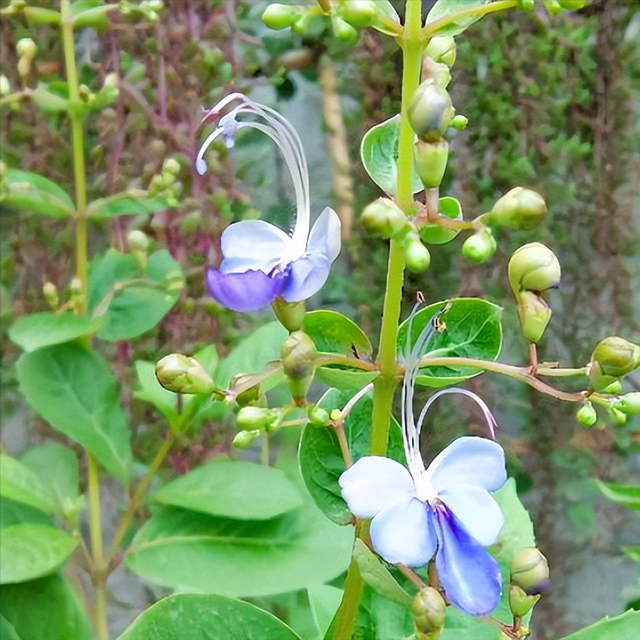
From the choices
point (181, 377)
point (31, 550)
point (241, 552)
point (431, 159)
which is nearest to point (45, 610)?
point (31, 550)

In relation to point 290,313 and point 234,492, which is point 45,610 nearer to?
point 234,492

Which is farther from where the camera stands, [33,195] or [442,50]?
[33,195]

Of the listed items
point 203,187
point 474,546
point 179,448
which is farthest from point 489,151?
point 474,546

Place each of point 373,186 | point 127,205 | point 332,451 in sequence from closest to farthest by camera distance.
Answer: point 332,451, point 127,205, point 373,186

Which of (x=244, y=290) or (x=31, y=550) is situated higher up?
(x=244, y=290)

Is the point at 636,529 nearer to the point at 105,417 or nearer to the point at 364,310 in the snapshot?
the point at 364,310

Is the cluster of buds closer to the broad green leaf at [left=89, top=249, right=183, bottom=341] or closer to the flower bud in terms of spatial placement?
the flower bud
